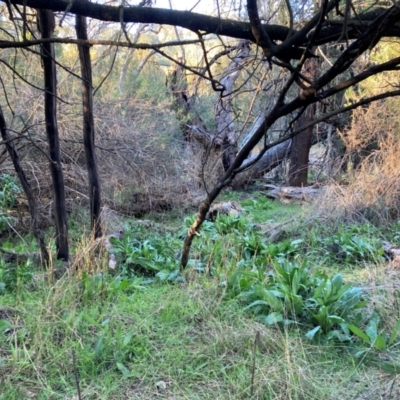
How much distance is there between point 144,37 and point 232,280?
771 centimetres

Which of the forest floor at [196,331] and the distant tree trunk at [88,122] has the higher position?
the distant tree trunk at [88,122]

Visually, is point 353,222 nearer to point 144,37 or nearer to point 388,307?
point 388,307

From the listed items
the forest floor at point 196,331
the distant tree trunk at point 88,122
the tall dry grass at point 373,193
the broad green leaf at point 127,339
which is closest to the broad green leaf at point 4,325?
the forest floor at point 196,331

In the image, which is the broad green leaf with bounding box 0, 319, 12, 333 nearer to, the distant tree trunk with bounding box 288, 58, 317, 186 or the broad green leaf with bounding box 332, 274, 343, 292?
the broad green leaf with bounding box 332, 274, 343, 292

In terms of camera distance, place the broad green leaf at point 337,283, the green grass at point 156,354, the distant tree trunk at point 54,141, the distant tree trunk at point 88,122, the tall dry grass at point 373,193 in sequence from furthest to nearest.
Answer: the tall dry grass at point 373,193 → the distant tree trunk at point 88,122 → the distant tree trunk at point 54,141 → the broad green leaf at point 337,283 → the green grass at point 156,354

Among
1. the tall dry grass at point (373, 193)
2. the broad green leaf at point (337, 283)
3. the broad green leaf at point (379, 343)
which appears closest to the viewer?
the broad green leaf at point (379, 343)

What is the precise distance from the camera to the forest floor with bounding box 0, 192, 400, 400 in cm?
220

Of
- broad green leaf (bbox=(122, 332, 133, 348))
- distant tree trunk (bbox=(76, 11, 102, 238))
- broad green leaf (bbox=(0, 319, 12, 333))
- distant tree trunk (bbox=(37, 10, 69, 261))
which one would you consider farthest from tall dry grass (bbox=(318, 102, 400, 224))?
broad green leaf (bbox=(0, 319, 12, 333))

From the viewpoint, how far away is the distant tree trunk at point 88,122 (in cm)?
427

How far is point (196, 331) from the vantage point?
276cm

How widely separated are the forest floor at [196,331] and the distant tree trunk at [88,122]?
33.4 inches

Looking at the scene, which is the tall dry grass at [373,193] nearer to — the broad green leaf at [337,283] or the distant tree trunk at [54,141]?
the broad green leaf at [337,283]

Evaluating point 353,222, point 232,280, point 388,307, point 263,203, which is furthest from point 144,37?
point 388,307

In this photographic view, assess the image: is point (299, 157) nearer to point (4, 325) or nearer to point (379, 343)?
point (379, 343)
